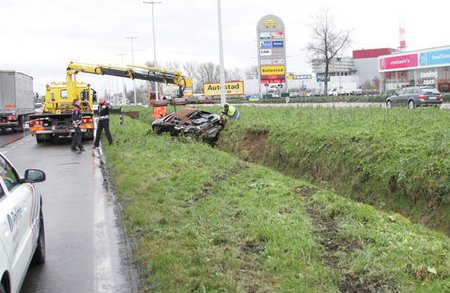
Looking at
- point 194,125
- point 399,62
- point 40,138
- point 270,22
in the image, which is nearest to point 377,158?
point 194,125

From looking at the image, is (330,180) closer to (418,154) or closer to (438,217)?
(418,154)

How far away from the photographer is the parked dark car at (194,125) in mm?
18578

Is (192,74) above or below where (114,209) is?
above

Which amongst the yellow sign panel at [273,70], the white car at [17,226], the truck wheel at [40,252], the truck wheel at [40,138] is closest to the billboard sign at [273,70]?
the yellow sign panel at [273,70]

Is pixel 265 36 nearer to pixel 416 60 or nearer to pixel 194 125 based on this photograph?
pixel 416 60

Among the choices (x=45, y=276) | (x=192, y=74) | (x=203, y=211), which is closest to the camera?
(x=45, y=276)

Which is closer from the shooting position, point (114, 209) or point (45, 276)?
point (45, 276)

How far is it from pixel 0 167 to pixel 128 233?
244cm

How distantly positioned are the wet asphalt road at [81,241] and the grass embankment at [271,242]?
26 centimetres

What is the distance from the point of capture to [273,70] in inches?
1772

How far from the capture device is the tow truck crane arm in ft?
83.3

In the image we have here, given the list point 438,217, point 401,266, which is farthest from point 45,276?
point 438,217

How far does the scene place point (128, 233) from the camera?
6.56 meters

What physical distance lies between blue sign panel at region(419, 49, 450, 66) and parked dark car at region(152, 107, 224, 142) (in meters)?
38.7
